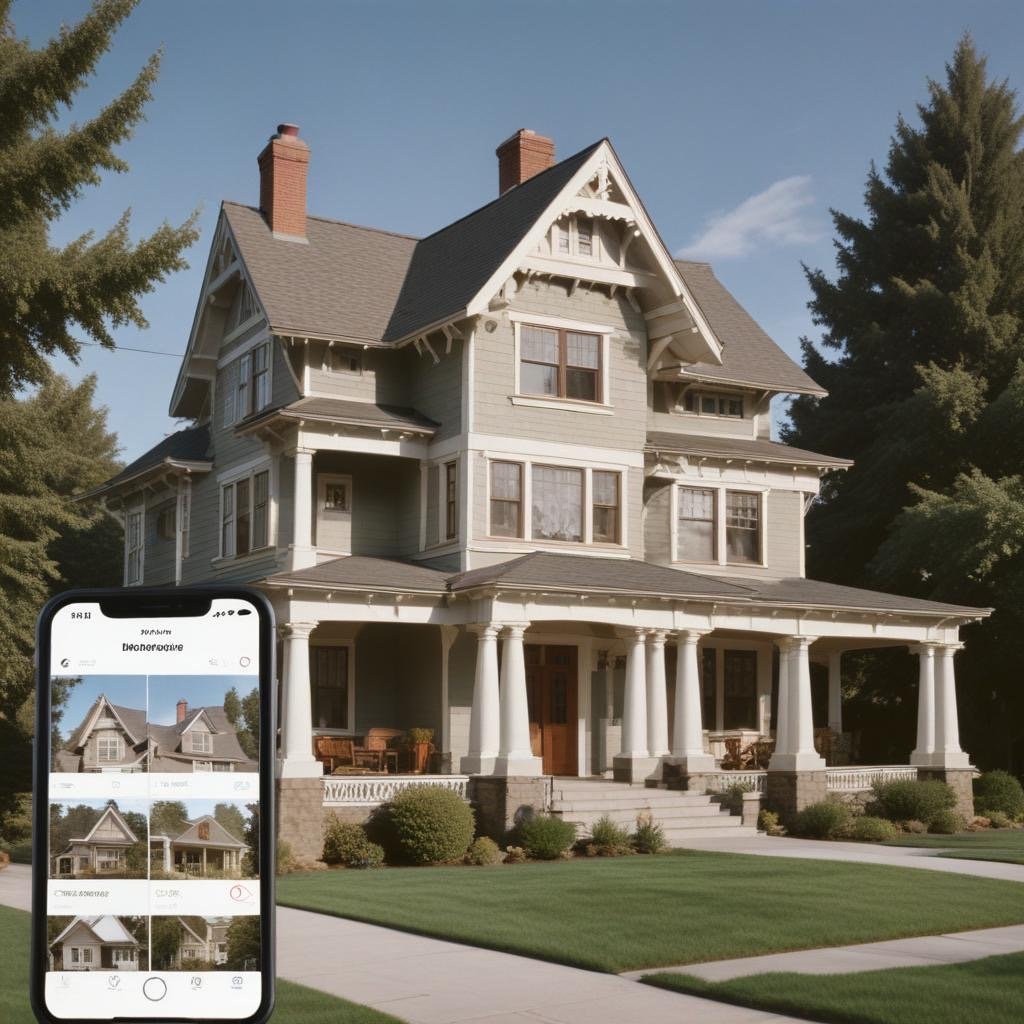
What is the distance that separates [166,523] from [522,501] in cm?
1229

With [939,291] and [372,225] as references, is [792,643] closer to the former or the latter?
[372,225]

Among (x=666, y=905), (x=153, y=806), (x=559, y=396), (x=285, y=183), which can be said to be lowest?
(x=666, y=905)

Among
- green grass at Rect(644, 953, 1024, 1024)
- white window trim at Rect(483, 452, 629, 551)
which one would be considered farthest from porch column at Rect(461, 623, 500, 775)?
green grass at Rect(644, 953, 1024, 1024)

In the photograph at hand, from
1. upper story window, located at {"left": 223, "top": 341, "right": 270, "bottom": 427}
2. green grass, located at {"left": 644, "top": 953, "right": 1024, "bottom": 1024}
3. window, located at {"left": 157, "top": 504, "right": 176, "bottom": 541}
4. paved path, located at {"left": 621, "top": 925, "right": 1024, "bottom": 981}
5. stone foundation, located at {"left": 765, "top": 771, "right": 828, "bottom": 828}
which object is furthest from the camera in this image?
window, located at {"left": 157, "top": 504, "right": 176, "bottom": 541}

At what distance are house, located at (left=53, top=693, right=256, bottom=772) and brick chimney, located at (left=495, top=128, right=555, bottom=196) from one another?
2927 centimetres

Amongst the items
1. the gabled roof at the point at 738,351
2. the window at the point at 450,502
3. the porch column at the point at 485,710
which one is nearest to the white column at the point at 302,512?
the window at the point at 450,502

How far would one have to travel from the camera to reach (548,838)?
23156 millimetres

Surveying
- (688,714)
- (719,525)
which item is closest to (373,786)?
(688,714)

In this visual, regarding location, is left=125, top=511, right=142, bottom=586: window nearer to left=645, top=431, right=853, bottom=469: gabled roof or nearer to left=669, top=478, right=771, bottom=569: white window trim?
left=645, top=431, right=853, bottom=469: gabled roof

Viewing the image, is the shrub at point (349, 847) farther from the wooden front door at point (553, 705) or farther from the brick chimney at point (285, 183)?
the brick chimney at point (285, 183)

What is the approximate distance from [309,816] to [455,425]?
28.5 ft

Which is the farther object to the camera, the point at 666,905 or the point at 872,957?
the point at 666,905

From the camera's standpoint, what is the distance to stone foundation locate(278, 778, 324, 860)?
23297 mm

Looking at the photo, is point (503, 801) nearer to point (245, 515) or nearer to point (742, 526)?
point (245, 515)
